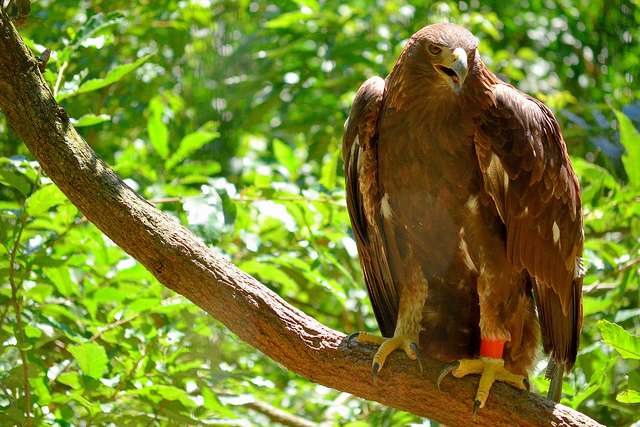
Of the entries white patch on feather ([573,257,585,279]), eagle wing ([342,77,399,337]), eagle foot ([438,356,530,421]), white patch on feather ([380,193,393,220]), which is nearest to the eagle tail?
eagle foot ([438,356,530,421])

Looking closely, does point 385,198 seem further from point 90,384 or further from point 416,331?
point 90,384

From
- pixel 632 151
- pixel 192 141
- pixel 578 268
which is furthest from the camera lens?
pixel 632 151

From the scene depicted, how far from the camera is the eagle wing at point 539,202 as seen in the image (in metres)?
2.66

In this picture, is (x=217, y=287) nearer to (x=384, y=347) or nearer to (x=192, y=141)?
(x=384, y=347)

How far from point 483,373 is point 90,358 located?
66.9 inches

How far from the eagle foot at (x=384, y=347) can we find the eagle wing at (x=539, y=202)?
63 cm

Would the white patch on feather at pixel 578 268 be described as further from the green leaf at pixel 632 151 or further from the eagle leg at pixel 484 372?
the green leaf at pixel 632 151

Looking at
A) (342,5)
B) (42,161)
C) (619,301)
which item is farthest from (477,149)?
(342,5)

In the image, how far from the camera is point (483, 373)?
8.55 feet

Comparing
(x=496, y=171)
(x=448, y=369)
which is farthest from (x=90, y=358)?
(x=496, y=171)

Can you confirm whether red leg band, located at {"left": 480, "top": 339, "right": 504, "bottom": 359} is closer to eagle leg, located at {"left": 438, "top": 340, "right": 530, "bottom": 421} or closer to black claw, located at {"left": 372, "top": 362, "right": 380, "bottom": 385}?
eagle leg, located at {"left": 438, "top": 340, "right": 530, "bottom": 421}

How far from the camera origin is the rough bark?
2.12m

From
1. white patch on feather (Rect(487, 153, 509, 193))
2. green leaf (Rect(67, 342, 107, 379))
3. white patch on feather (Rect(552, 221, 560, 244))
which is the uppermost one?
white patch on feather (Rect(487, 153, 509, 193))

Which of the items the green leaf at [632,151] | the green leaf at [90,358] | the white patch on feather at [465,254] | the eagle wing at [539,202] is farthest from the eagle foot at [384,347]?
the green leaf at [632,151]
